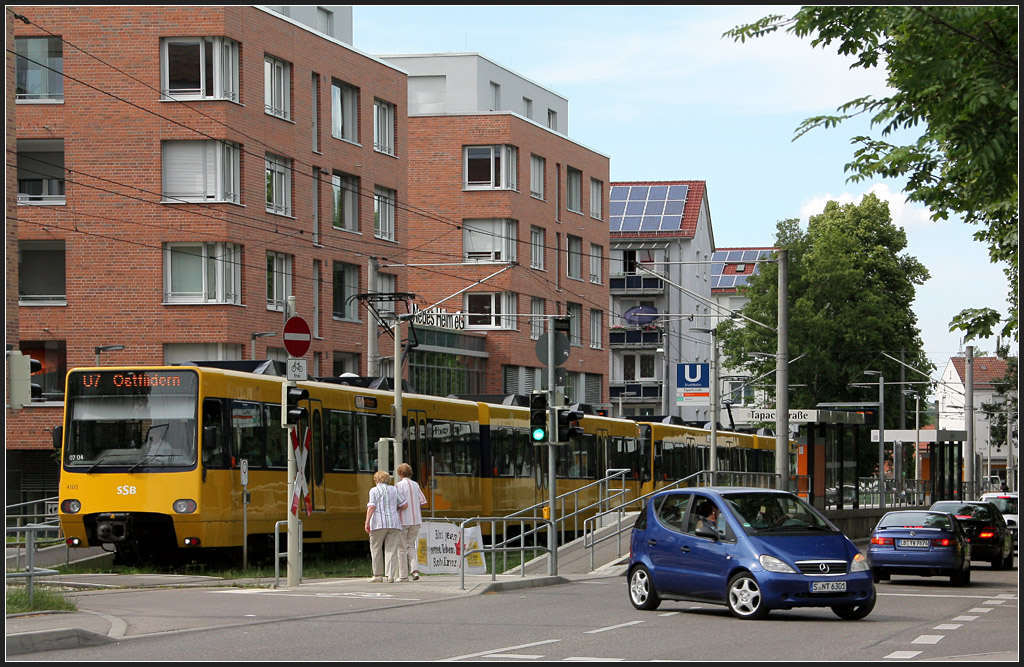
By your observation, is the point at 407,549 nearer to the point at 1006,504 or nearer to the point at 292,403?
Answer: the point at 292,403

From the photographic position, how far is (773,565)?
1728 cm

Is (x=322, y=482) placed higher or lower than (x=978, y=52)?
lower

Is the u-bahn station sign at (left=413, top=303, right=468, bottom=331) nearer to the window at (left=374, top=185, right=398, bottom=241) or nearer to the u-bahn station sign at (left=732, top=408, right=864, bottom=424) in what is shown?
the window at (left=374, top=185, right=398, bottom=241)

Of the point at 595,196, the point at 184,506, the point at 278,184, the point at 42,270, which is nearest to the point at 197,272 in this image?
the point at 278,184

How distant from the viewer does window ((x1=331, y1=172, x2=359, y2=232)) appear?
5116 centimetres

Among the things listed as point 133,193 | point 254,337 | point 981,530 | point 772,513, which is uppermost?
point 133,193

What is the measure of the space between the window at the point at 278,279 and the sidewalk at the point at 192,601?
20179mm

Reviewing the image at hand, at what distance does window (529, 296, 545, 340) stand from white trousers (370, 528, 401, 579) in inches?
1622

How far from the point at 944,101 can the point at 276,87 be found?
34.2m

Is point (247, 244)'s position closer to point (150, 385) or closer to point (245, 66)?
point (245, 66)

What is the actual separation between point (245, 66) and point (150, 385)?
22467mm

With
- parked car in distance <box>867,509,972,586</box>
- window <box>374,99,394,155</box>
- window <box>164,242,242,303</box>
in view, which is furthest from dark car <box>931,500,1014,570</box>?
window <box>374,99,394,155</box>

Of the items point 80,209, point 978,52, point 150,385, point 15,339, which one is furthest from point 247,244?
point 978,52

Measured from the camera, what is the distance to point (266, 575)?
24688mm
